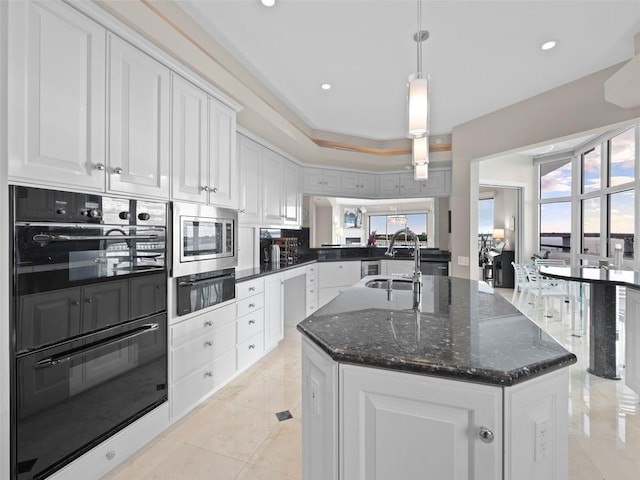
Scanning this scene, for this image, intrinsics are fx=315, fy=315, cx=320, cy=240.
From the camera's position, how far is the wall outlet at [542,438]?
91 centimetres

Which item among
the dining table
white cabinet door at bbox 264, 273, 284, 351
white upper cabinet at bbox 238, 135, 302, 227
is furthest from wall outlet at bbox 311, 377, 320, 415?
the dining table

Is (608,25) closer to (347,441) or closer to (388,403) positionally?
(388,403)

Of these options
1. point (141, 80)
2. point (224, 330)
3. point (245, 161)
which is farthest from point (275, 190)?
point (141, 80)

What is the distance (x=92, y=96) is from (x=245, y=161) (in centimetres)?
192

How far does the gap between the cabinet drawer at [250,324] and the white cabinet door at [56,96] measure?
168 centimetres

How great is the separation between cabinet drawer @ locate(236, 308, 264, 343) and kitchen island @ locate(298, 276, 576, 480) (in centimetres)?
176

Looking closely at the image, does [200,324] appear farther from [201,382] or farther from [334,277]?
[334,277]

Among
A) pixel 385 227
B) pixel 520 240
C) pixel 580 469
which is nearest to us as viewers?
pixel 580 469

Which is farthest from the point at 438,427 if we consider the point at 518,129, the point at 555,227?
the point at 555,227

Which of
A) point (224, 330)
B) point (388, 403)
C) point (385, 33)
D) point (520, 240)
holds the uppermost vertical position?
point (385, 33)

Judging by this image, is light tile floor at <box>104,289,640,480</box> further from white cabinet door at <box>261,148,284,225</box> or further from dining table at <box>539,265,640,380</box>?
white cabinet door at <box>261,148,284,225</box>

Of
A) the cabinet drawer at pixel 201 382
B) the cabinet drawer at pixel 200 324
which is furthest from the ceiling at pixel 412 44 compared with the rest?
the cabinet drawer at pixel 201 382

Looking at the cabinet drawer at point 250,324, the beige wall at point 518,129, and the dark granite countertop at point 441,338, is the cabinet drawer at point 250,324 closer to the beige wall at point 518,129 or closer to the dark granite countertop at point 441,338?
the dark granite countertop at point 441,338

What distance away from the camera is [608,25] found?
237 cm
